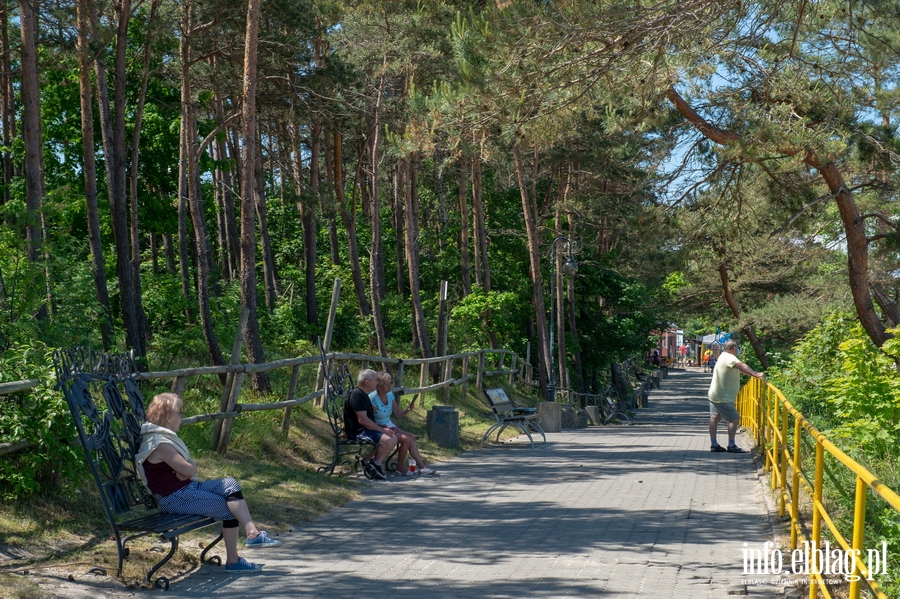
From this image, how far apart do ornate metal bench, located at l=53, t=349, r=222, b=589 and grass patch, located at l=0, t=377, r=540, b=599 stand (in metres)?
0.29

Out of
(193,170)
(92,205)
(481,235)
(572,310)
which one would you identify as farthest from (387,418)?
(572,310)

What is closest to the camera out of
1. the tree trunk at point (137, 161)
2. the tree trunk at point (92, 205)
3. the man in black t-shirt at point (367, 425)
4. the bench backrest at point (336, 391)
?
the man in black t-shirt at point (367, 425)

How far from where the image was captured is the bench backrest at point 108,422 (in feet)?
20.8

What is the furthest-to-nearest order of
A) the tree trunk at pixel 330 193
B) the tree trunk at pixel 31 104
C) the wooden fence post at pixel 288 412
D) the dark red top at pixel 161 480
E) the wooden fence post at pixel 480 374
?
the tree trunk at pixel 330 193 < the wooden fence post at pixel 480 374 < the tree trunk at pixel 31 104 < the wooden fence post at pixel 288 412 < the dark red top at pixel 161 480

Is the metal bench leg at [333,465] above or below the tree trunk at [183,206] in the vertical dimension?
below

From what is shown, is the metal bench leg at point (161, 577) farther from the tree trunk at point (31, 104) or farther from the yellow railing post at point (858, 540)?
the tree trunk at point (31, 104)

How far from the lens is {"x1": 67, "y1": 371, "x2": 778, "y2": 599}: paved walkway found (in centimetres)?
630

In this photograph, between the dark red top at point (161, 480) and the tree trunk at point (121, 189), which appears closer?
the dark red top at point (161, 480)

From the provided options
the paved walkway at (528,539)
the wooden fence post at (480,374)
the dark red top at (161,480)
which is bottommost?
the paved walkway at (528,539)

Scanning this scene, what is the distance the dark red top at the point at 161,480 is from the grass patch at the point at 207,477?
0.38 meters

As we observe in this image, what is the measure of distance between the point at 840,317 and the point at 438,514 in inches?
427

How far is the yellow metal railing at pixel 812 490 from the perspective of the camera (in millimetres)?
4027

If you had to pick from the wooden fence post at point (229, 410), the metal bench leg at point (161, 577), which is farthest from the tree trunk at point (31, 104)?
the metal bench leg at point (161, 577)

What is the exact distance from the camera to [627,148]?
22.5m
